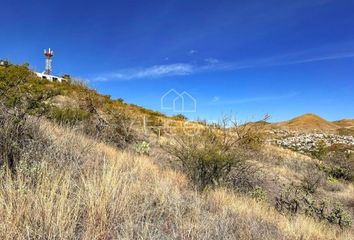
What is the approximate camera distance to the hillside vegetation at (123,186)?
3387mm

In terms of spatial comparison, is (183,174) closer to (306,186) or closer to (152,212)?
(152,212)

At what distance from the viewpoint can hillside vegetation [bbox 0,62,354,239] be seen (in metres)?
3.39

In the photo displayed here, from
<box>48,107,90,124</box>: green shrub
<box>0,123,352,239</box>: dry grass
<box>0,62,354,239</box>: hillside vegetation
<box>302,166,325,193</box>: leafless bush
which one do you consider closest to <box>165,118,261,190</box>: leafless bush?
<box>0,62,354,239</box>: hillside vegetation

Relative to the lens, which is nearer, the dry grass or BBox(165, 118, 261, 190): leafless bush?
the dry grass

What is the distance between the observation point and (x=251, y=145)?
11836mm

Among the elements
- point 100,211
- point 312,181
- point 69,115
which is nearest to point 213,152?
point 69,115

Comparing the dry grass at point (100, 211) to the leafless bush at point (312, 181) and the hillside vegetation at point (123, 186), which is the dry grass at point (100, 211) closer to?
the hillside vegetation at point (123, 186)

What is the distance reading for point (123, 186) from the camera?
14.3 feet

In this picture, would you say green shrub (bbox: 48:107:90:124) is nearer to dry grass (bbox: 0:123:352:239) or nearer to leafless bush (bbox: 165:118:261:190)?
leafless bush (bbox: 165:118:261:190)

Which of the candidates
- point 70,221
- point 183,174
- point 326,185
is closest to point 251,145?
point 183,174

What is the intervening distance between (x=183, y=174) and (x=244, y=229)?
4127 millimetres

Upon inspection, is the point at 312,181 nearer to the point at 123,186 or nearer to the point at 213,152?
the point at 213,152

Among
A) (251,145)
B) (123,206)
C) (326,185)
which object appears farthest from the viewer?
(326,185)

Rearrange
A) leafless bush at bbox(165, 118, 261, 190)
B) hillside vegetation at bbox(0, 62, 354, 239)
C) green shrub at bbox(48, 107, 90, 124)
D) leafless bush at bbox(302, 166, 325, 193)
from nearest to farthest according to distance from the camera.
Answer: hillside vegetation at bbox(0, 62, 354, 239)
leafless bush at bbox(165, 118, 261, 190)
green shrub at bbox(48, 107, 90, 124)
leafless bush at bbox(302, 166, 325, 193)
